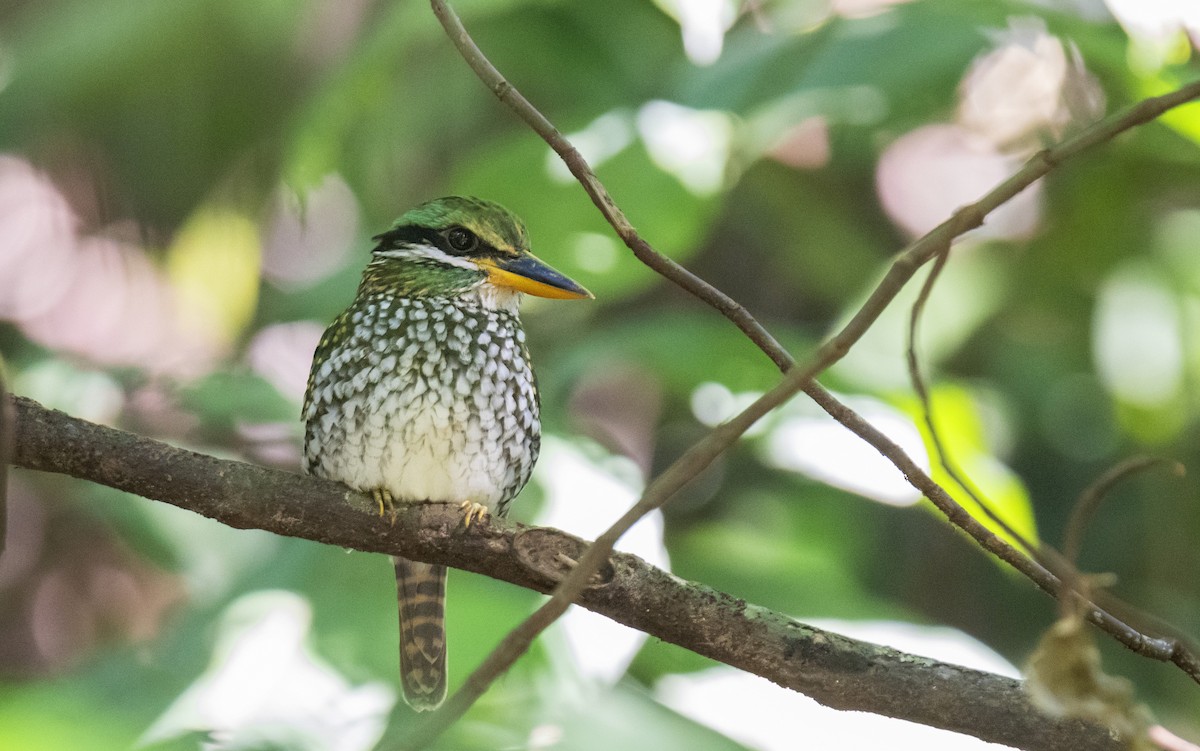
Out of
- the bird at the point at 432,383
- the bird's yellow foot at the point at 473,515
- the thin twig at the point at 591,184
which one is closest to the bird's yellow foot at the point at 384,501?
the bird at the point at 432,383

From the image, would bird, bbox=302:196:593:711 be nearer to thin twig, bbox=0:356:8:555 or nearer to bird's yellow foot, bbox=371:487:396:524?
bird's yellow foot, bbox=371:487:396:524

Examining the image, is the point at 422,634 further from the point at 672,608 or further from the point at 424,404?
the point at 672,608

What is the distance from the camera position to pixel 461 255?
118 inches

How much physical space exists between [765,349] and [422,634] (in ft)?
4.32

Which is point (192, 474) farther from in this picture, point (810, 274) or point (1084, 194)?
point (1084, 194)

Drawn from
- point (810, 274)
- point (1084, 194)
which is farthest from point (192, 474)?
A: point (1084, 194)

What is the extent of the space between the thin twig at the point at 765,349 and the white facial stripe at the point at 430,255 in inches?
44.9

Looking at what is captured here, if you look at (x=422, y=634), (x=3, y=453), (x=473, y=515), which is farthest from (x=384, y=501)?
(x=3, y=453)

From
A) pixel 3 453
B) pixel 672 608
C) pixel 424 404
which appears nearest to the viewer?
pixel 3 453

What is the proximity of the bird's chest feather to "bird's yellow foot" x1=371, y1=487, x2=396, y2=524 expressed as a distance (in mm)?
37

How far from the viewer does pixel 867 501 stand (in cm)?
439

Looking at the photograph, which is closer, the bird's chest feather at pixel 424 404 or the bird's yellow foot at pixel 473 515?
the bird's yellow foot at pixel 473 515

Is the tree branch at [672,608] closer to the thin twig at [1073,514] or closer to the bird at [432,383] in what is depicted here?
the thin twig at [1073,514]

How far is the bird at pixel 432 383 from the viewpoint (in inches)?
107
